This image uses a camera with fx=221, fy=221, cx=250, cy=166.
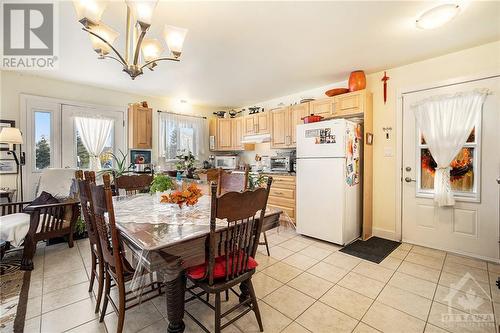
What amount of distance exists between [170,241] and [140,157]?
3.70 metres

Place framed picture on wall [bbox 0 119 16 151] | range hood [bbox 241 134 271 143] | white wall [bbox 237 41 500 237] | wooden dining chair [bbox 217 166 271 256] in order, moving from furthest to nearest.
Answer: range hood [bbox 241 134 271 143] < framed picture on wall [bbox 0 119 16 151] < white wall [bbox 237 41 500 237] < wooden dining chair [bbox 217 166 271 256]

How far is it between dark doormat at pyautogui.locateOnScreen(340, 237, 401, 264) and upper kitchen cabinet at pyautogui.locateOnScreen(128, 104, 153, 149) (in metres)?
3.99

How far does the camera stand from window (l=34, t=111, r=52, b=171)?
140 inches

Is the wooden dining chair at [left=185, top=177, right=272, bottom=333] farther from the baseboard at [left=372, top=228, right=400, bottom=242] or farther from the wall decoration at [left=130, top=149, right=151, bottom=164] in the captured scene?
the wall decoration at [left=130, top=149, right=151, bottom=164]

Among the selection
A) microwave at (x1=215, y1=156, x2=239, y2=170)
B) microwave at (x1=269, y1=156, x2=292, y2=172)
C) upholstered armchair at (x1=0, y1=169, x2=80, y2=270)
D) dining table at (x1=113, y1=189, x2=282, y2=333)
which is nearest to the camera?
dining table at (x1=113, y1=189, x2=282, y2=333)

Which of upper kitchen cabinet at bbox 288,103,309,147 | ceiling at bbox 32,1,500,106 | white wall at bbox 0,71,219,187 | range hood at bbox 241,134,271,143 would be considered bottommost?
range hood at bbox 241,134,271,143

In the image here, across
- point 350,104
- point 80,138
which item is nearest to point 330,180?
point 350,104

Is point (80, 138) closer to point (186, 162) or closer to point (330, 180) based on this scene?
point (186, 162)

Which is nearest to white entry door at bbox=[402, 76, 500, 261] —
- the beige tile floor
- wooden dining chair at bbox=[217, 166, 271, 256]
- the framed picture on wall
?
the beige tile floor

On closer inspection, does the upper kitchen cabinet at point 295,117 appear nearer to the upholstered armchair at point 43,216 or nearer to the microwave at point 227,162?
the microwave at point 227,162

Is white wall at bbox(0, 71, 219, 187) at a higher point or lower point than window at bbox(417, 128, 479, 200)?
higher

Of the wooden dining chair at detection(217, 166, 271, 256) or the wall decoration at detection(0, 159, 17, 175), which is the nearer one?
the wooden dining chair at detection(217, 166, 271, 256)

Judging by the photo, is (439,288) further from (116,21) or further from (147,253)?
A: (116,21)

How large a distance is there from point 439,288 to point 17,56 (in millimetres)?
5532
